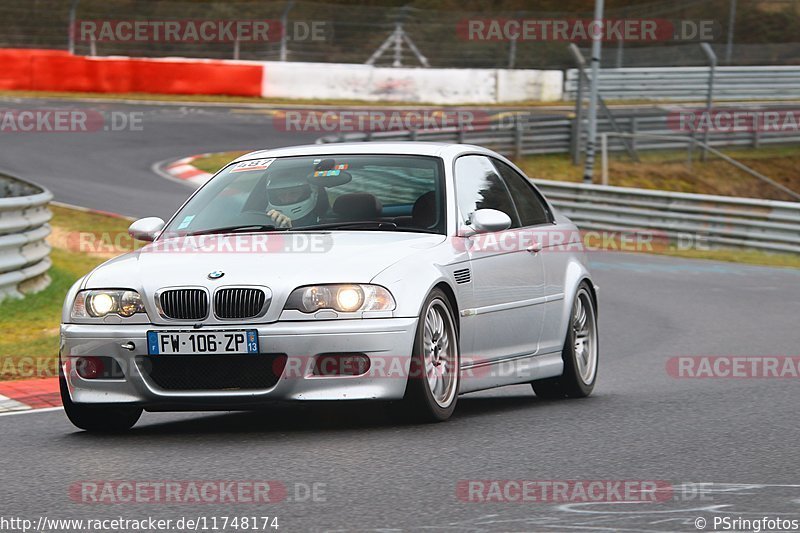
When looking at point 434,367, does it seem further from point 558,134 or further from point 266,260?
point 558,134

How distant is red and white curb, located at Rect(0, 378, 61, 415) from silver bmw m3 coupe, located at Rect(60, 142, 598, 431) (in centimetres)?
131

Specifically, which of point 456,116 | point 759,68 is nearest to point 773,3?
point 759,68

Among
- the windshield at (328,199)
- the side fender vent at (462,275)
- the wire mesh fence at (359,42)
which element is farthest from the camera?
the wire mesh fence at (359,42)

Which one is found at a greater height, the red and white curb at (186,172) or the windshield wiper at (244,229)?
the windshield wiper at (244,229)

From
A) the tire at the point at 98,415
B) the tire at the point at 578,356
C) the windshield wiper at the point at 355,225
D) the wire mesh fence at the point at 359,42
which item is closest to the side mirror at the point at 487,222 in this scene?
the windshield wiper at the point at 355,225

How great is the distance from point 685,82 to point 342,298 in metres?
36.8

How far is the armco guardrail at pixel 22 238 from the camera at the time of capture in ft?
43.4

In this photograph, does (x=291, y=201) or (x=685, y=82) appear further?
(x=685, y=82)

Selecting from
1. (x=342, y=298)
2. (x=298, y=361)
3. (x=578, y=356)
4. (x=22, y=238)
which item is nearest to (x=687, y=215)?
(x=22, y=238)

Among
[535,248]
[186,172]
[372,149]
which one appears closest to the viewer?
[372,149]

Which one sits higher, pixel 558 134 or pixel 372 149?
pixel 372 149

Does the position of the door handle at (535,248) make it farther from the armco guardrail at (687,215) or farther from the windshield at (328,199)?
the armco guardrail at (687,215)

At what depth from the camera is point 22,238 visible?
530 inches

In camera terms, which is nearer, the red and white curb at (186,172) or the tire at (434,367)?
the tire at (434,367)
